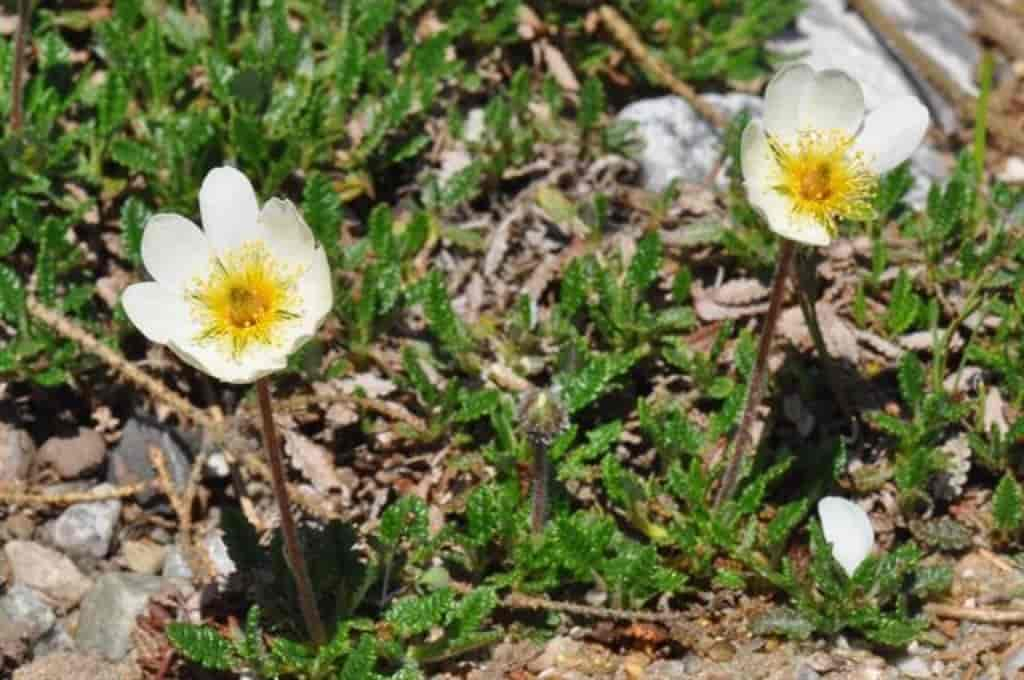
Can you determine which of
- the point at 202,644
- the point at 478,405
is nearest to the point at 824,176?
the point at 478,405

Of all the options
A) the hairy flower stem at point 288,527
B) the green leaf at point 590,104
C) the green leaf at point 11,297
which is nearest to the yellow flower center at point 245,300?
the hairy flower stem at point 288,527

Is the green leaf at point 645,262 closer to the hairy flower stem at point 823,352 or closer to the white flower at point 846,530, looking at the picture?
the hairy flower stem at point 823,352

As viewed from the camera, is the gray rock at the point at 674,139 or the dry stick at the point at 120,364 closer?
the dry stick at the point at 120,364

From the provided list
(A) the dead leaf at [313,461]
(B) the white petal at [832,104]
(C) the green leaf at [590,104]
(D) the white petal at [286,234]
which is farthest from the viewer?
(C) the green leaf at [590,104]

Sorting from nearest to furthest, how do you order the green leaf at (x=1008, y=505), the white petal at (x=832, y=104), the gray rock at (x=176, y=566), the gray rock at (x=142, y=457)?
the white petal at (x=832, y=104)
the green leaf at (x=1008, y=505)
the gray rock at (x=176, y=566)
the gray rock at (x=142, y=457)

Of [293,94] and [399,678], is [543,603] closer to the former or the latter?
[399,678]

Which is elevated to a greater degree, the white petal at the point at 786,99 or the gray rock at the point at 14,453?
the white petal at the point at 786,99

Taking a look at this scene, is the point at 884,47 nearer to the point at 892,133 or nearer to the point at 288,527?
the point at 892,133
